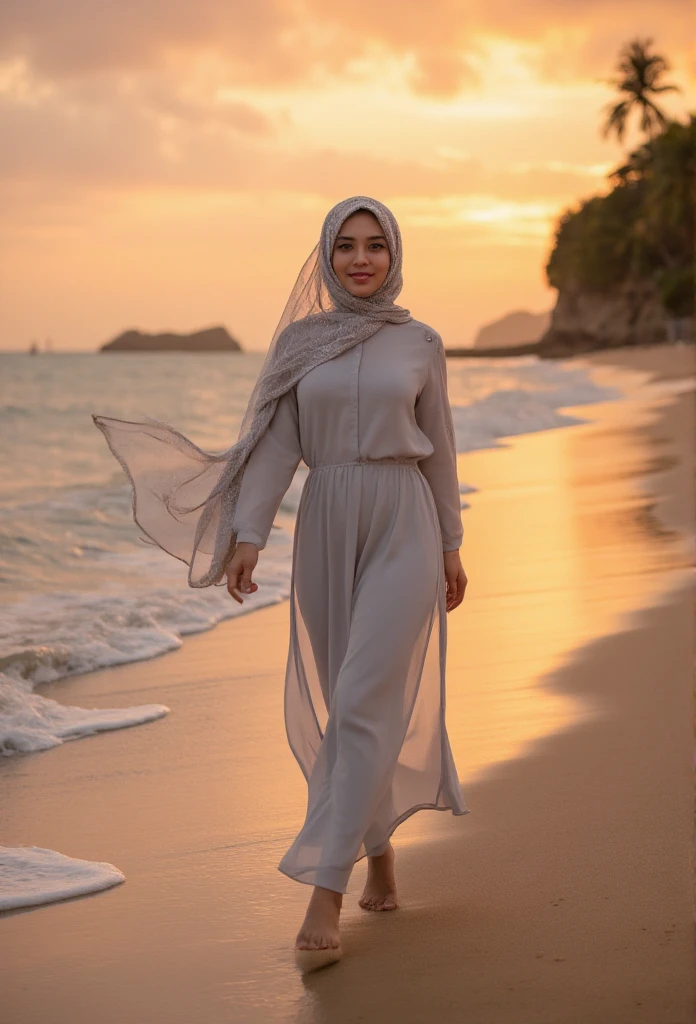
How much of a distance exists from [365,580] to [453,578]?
1.10ft

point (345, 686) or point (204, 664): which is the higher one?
point (345, 686)

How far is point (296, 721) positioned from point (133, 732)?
1.72m

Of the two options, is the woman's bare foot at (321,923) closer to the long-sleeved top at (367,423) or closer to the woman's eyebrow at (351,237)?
the long-sleeved top at (367,423)

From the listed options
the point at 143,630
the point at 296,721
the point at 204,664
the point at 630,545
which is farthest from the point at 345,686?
the point at 630,545

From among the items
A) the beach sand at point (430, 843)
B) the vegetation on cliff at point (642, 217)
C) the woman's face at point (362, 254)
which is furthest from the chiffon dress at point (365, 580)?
the vegetation on cliff at point (642, 217)

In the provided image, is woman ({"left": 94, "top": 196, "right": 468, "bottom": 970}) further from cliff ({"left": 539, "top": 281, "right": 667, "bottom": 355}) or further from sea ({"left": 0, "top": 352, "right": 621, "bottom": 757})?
cliff ({"left": 539, "top": 281, "right": 667, "bottom": 355})

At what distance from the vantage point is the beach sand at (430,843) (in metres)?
2.94

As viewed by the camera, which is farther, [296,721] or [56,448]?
[56,448]

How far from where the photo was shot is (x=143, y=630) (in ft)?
23.0

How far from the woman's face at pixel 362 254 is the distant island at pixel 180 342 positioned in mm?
95964

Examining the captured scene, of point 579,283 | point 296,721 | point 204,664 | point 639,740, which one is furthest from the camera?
point 579,283

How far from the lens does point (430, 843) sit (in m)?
3.87

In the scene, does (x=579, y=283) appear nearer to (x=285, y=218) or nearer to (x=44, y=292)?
(x=285, y=218)

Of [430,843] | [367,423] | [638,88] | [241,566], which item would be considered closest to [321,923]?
[430,843]
